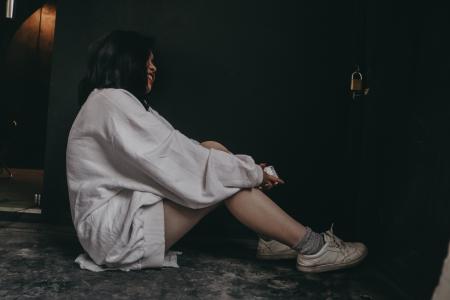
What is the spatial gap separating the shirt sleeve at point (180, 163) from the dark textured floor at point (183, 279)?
312mm

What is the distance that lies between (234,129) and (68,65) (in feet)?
3.26

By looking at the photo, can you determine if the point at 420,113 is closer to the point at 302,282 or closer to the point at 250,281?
the point at 302,282

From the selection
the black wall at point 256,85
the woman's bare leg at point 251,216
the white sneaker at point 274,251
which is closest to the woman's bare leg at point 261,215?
the woman's bare leg at point 251,216

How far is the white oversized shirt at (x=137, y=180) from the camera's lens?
1534 millimetres

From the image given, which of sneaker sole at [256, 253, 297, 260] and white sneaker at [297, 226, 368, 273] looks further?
sneaker sole at [256, 253, 297, 260]

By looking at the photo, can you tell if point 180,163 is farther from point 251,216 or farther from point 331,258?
point 331,258

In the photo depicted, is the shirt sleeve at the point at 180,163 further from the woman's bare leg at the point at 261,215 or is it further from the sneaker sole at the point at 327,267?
the sneaker sole at the point at 327,267

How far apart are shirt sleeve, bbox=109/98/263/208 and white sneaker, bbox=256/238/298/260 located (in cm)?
42

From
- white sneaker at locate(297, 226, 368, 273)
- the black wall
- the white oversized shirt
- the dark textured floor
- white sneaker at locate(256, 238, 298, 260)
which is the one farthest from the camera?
the black wall

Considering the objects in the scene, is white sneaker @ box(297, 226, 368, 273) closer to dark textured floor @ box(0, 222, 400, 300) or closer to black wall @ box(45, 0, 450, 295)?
dark textured floor @ box(0, 222, 400, 300)

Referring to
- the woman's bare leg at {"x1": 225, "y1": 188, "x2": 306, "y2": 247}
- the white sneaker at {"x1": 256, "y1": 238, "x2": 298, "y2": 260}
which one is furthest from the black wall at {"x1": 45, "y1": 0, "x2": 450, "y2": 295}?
the woman's bare leg at {"x1": 225, "y1": 188, "x2": 306, "y2": 247}

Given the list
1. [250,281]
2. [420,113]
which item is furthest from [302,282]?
Result: [420,113]

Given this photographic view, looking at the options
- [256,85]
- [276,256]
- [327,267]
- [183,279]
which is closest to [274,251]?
[276,256]

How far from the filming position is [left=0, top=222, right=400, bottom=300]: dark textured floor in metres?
1.41
